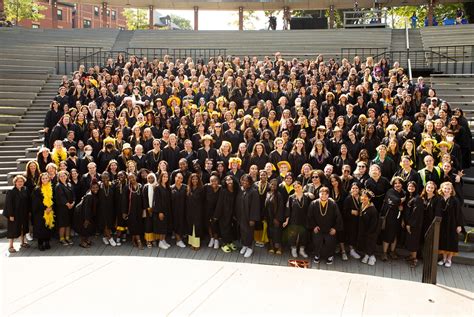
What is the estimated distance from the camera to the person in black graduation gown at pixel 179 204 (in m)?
9.11

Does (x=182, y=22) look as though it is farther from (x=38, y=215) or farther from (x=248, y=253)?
(x=248, y=253)

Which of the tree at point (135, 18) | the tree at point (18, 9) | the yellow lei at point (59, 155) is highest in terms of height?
the tree at point (135, 18)

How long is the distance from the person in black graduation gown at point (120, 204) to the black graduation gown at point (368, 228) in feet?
15.4

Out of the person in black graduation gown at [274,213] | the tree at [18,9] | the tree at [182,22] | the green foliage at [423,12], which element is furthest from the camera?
the tree at [182,22]

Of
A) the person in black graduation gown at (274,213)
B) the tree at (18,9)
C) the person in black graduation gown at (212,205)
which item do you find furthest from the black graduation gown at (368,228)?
the tree at (18,9)

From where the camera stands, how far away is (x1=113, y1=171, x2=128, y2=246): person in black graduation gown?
915 centimetres

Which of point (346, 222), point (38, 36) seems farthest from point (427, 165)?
point (38, 36)

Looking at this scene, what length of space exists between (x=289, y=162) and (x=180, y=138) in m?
2.80

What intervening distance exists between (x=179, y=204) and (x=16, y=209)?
3196 millimetres

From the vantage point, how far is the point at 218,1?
33.9 metres

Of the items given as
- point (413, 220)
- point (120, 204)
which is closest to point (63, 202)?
point (120, 204)

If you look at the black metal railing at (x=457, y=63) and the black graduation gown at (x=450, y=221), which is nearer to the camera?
the black graduation gown at (x=450, y=221)

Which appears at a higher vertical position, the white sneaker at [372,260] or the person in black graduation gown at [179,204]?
the person in black graduation gown at [179,204]

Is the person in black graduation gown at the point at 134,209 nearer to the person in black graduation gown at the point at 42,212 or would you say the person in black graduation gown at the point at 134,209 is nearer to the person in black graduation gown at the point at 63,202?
the person in black graduation gown at the point at 63,202
